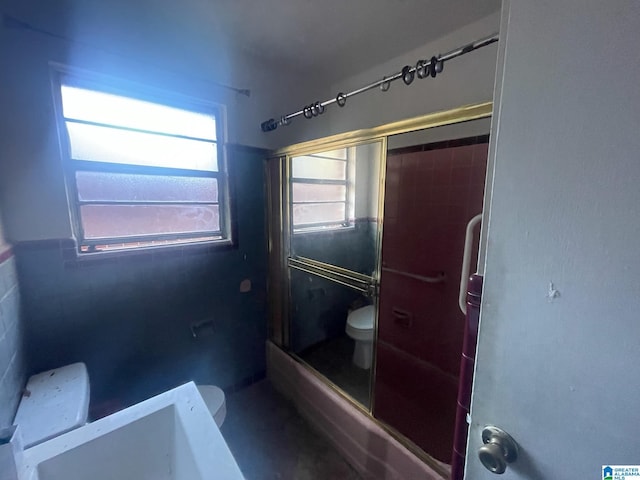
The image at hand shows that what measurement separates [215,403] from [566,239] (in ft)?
5.19

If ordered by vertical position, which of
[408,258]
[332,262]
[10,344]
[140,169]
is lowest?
[10,344]

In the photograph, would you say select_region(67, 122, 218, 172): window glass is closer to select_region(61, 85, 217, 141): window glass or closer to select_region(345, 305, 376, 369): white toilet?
select_region(61, 85, 217, 141): window glass

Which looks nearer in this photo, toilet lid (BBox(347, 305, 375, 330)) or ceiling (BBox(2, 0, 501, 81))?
ceiling (BBox(2, 0, 501, 81))

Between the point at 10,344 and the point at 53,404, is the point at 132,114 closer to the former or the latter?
the point at 10,344

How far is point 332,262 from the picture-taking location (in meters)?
1.87

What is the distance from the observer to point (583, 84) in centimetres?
34

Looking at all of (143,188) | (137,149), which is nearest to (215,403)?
(143,188)

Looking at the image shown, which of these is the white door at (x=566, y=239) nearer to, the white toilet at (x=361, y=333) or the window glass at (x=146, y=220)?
the white toilet at (x=361, y=333)

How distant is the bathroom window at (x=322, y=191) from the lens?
1897 millimetres

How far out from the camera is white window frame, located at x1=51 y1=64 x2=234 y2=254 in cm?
124

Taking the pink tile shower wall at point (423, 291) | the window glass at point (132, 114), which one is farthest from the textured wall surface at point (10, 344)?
the pink tile shower wall at point (423, 291)

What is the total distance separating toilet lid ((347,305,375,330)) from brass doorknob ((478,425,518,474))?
4.40 ft

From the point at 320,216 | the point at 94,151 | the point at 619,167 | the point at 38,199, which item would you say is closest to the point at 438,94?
the point at 320,216

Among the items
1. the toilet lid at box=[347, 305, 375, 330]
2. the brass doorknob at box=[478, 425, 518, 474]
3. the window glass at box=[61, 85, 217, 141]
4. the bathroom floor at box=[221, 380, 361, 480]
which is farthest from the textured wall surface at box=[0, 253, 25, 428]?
the toilet lid at box=[347, 305, 375, 330]
